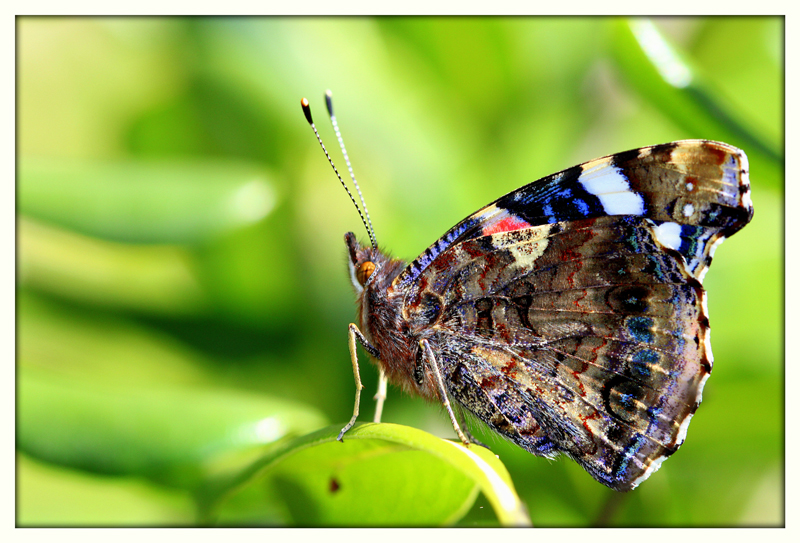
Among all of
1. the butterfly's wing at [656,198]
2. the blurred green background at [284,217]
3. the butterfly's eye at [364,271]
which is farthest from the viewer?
the butterfly's eye at [364,271]

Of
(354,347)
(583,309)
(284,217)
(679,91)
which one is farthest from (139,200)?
(679,91)

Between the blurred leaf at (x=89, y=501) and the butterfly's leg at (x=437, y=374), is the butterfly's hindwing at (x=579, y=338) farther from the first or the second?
the blurred leaf at (x=89, y=501)

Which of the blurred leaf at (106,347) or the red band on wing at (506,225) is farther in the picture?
the blurred leaf at (106,347)

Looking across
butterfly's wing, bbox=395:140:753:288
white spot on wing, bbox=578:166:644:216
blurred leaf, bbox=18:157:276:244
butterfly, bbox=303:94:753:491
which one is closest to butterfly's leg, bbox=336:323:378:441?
butterfly, bbox=303:94:753:491

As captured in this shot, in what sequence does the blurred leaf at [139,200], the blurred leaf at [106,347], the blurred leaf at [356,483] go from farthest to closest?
1. the blurred leaf at [106,347]
2. the blurred leaf at [139,200]
3. the blurred leaf at [356,483]

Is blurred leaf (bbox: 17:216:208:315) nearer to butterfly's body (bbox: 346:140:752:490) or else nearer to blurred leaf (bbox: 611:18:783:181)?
butterfly's body (bbox: 346:140:752:490)

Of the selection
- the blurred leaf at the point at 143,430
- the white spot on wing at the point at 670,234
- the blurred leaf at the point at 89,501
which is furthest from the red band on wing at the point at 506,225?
the blurred leaf at the point at 89,501

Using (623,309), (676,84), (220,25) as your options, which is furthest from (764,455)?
(220,25)

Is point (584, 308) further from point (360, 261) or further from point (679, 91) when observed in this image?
point (679, 91)

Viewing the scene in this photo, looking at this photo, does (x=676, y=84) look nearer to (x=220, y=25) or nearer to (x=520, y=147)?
(x=520, y=147)
